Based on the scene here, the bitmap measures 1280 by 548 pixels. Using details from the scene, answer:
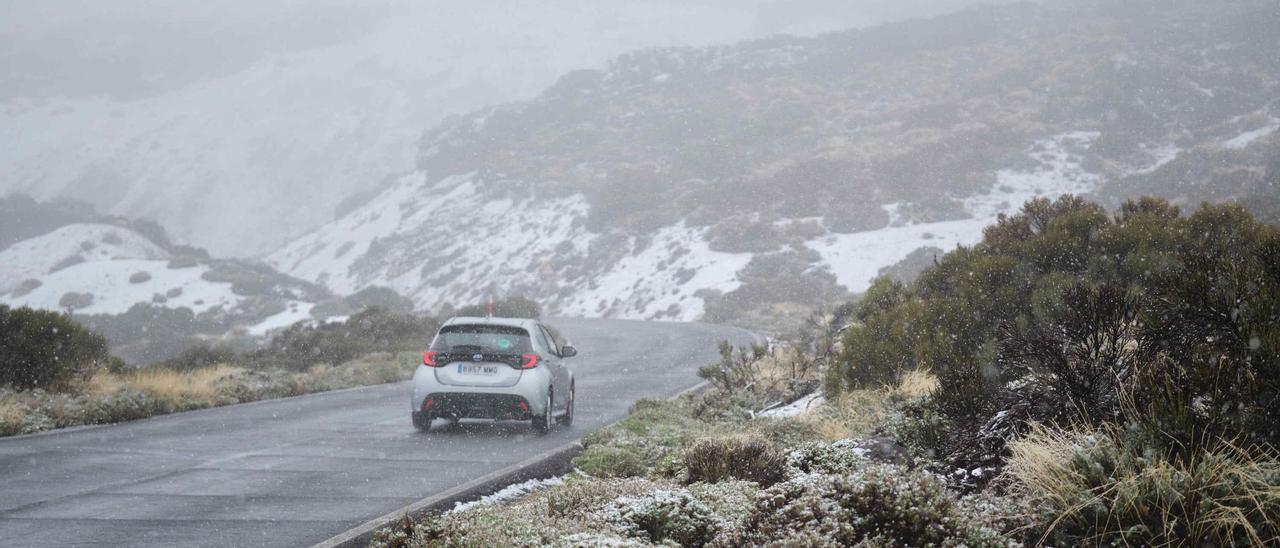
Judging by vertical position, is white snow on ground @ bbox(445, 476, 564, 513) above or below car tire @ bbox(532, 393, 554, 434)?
above

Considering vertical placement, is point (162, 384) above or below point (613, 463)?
above

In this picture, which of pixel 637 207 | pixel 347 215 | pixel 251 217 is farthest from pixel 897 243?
pixel 251 217

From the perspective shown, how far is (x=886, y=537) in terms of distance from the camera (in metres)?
4.76

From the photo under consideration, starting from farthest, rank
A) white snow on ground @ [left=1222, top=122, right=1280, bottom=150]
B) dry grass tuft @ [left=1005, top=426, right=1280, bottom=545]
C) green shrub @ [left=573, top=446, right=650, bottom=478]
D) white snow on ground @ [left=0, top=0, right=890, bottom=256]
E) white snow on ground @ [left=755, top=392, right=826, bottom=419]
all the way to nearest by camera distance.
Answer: white snow on ground @ [left=0, top=0, right=890, bottom=256] → white snow on ground @ [left=1222, top=122, right=1280, bottom=150] → white snow on ground @ [left=755, top=392, right=826, bottom=419] → green shrub @ [left=573, top=446, right=650, bottom=478] → dry grass tuft @ [left=1005, top=426, right=1280, bottom=545]

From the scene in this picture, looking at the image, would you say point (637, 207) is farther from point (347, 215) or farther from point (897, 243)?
point (347, 215)

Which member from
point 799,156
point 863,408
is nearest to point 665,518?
point 863,408

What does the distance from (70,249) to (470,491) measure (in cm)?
6003

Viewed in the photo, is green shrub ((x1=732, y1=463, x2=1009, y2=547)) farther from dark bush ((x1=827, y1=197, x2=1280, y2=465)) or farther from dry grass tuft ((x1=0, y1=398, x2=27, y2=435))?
dry grass tuft ((x1=0, y1=398, x2=27, y2=435))

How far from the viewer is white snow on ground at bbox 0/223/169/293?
Answer: 55.0 metres

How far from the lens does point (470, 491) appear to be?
26.8ft

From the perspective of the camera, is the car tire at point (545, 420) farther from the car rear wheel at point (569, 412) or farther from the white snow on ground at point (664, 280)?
the white snow on ground at point (664, 280)

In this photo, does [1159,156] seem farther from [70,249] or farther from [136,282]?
[70,249]

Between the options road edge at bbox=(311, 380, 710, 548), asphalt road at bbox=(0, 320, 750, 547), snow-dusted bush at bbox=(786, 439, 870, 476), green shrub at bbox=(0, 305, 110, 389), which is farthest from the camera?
green shrub at bbox=(0, 305, 110, 389)

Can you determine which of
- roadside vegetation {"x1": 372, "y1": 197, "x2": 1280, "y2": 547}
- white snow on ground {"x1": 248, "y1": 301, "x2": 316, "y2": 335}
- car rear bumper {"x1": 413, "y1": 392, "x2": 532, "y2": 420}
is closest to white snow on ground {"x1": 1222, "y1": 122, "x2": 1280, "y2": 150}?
→ white snow on ground {"x1": 248, "y1": 301, "x2": 316, "y2": 335}
